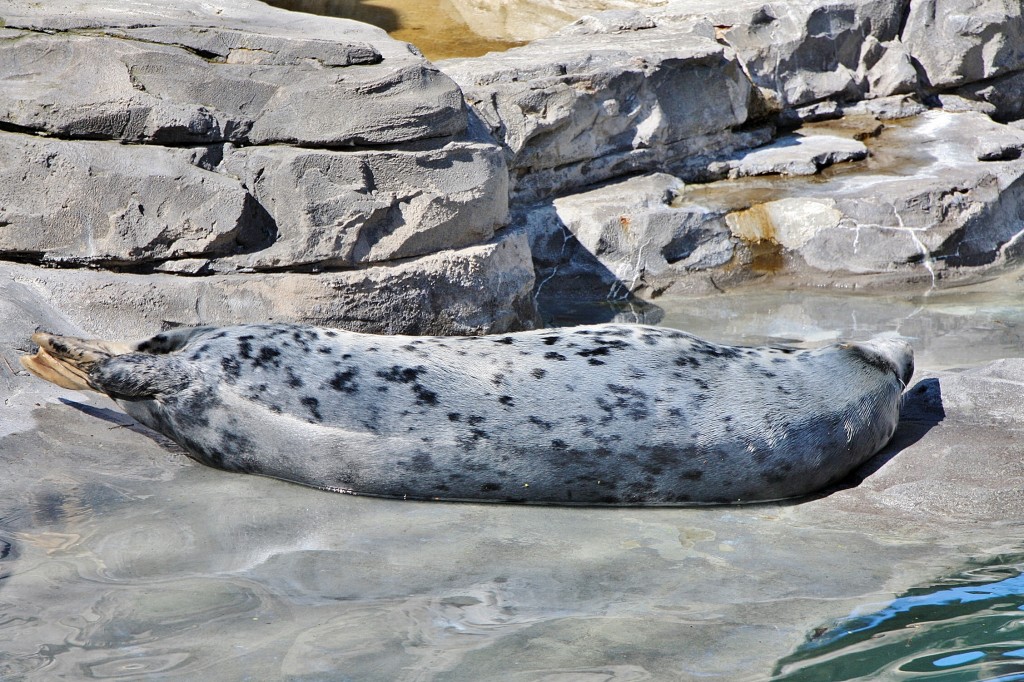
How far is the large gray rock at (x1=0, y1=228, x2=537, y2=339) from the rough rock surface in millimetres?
10

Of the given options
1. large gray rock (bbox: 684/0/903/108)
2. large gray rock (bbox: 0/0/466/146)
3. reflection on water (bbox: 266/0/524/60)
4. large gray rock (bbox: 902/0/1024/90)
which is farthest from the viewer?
reflection on water (bbox: 266/0/524/60)

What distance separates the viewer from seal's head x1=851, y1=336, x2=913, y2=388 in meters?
4.11

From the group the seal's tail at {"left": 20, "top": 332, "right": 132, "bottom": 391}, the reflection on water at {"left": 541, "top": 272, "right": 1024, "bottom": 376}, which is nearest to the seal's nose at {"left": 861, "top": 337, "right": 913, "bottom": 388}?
the reflection on water at {"left": 541, "top": 272, "right": 1024, "bottom": 376}

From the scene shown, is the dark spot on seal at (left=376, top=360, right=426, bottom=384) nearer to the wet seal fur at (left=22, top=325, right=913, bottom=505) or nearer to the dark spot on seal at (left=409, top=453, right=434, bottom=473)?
the wet seal fur at (left=22, top=325, right=913, bottom=505)

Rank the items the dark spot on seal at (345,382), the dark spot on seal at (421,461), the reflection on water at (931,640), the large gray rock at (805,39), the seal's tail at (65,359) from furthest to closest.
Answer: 1. the large gray rock at (805,39)
2. the seal's tail at (65,359)
3. the dark spot on seal at (345,382)
4. the dark spot on seal at (421,461)
5. the reflection on water at (931,640)

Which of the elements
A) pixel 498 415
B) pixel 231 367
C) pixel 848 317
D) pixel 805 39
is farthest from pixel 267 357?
pixel 805 39

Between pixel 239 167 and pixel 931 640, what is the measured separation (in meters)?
3.55

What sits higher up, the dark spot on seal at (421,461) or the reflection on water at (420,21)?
the reflection on water at (420,21)

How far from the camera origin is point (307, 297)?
468 centimetres

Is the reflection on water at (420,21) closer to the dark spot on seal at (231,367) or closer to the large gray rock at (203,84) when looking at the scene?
the large gray rock at (203,84)

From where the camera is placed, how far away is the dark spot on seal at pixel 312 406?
3.61 m

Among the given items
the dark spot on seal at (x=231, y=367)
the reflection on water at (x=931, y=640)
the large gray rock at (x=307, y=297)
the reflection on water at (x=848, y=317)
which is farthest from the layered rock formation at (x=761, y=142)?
the reflection on water at (x=931, y=640)

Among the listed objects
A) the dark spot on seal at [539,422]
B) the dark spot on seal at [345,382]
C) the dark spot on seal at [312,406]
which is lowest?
the dark spot on seal at [539,422]

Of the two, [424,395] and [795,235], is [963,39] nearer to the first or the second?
[795,235]
